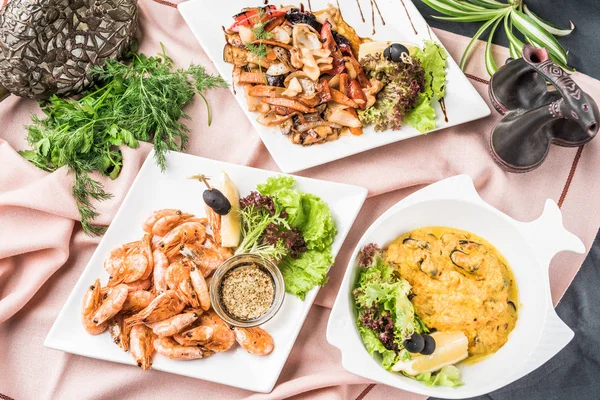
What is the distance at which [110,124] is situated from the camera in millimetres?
2916

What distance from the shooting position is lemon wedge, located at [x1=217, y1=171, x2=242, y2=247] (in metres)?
2.71

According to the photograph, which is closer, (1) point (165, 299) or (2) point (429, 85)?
(1) point (165, 299)

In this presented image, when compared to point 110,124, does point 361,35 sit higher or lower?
lower

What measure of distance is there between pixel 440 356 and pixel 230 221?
1092 millimetres

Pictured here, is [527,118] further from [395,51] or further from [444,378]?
[444,378]

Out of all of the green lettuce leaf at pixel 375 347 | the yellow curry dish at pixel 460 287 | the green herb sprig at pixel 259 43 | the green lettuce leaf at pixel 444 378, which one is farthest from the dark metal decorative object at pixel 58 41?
the green lettuce leaf at pixel 444 378

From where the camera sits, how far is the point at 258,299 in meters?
2.70

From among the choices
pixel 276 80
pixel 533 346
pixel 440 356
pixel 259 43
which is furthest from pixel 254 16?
pixel 533 346

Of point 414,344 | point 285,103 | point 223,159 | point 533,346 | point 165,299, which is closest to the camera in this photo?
point 414,344

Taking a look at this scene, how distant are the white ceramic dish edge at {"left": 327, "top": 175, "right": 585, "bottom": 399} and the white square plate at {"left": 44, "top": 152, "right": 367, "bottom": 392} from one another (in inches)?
10.2

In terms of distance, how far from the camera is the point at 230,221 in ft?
8.89

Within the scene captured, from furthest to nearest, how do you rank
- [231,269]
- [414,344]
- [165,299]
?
[231,269] → [165,299] → [414,344]

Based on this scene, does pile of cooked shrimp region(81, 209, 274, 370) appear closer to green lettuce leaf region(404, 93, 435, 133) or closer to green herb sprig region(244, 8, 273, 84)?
green herb sprig region(244, 8, 273, 84)

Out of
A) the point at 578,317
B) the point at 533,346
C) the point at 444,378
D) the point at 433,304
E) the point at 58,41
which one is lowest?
the point at 578,317
